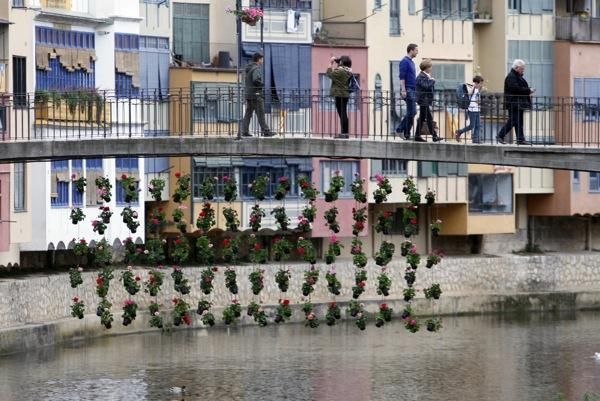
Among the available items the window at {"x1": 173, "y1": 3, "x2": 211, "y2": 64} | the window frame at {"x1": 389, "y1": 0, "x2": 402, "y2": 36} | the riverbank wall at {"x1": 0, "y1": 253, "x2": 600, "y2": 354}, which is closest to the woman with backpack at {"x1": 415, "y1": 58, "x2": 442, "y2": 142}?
the riverbank wall at {"x1": 0, "y1": 253, "x2": 600, "y2": 354}

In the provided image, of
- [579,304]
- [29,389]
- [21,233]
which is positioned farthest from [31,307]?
[579,304]

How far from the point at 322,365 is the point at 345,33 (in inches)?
579

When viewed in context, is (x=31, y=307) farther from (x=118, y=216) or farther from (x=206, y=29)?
(x=206, y=29)

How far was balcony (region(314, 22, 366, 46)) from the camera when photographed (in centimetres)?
8150

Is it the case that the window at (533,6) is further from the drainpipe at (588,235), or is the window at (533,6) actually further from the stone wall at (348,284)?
the stone wall at (348,284)

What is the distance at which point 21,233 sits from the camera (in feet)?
225

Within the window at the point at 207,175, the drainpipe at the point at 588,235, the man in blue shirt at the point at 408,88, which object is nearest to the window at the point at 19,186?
the window at the point at 207,175

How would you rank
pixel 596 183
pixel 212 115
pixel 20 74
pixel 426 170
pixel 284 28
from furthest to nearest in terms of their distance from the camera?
pixel 596 183, pixel 426 170, pixel 284 28, pixel 212 115, pixel 20 74

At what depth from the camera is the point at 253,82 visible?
51.2m

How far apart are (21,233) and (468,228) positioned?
69.6ft

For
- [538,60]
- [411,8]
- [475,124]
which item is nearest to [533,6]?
[538,60]

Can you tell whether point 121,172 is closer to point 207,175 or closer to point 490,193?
point 207,175

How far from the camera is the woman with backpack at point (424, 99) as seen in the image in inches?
1978

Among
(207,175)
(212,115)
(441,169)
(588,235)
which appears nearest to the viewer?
(212,115)
